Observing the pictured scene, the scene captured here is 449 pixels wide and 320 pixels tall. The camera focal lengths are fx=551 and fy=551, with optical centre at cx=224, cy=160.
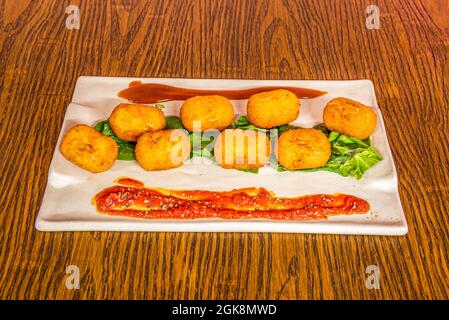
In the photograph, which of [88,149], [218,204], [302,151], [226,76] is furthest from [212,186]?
[226,76]

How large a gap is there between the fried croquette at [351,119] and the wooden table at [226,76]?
0.17 m

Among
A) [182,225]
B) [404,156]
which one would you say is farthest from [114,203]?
[404,156]

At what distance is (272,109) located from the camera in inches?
80.0

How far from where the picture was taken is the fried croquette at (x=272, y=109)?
204cm

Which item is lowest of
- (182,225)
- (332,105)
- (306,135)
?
(182,225)

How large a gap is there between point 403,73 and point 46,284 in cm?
175

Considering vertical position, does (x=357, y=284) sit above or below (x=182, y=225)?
below

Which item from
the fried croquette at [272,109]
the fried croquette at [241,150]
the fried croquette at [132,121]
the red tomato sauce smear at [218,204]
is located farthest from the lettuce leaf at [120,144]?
the fried croquette at [272,109]

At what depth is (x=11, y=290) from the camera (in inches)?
63.4

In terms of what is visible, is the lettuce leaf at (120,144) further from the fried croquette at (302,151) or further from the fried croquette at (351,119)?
the fried croquette at (351,119)

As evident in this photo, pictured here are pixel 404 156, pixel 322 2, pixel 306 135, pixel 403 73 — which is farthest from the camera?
pixel 322 2

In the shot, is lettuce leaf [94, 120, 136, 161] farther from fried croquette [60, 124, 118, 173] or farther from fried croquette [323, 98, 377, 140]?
fried croquette [323, 98, 377, 140]
